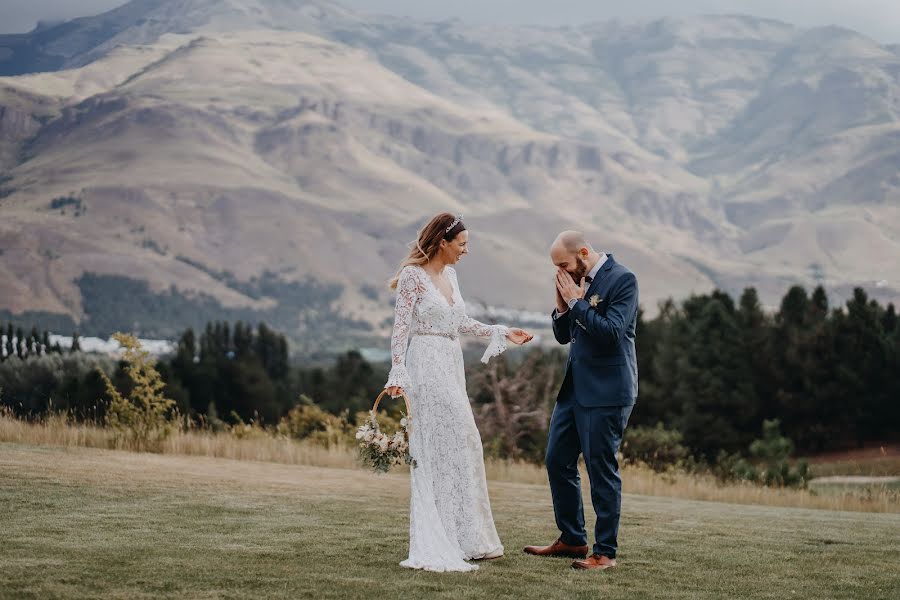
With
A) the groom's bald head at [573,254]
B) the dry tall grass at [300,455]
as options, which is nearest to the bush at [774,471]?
the dry tall grass at [300,455]

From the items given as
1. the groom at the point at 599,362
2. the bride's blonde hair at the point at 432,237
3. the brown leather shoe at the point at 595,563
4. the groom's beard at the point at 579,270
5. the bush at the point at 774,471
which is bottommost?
the bush at the point at 774,471

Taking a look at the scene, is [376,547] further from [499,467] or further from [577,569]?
[499,467]

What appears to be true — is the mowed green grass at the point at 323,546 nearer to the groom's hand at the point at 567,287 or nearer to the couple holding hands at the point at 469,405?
the couple holding hands at the point at 469,405

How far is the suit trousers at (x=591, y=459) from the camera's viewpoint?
320 inches

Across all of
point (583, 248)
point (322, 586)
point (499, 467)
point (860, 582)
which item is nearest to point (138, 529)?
point (322, 586)

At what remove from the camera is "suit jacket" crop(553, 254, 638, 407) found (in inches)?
316

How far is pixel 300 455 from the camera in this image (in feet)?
59.7

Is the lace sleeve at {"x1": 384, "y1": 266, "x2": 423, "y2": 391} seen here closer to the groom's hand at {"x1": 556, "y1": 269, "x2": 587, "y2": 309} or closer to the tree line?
the groom's hand at {"x1": 556, "y1": 269, "x2": 587, "y2": 309}

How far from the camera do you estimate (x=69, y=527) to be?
9031mm

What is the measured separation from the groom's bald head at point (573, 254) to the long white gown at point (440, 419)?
0.86 meters

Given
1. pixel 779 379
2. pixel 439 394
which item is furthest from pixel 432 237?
pixel 779 379

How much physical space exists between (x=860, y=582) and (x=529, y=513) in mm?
4191

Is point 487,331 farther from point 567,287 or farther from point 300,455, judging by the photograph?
point 300,455

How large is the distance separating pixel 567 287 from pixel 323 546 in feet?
8.40
